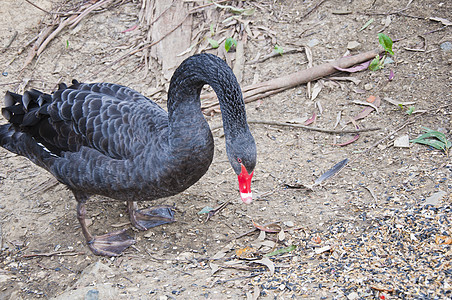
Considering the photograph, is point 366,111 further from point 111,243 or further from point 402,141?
point 111,243

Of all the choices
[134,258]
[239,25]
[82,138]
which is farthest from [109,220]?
[239,25]

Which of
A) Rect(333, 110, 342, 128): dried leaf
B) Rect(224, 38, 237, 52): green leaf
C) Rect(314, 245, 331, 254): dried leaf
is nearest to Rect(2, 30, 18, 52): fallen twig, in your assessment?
Rect(224, 38, 237, 52): green leaf

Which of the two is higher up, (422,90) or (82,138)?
(82,138)

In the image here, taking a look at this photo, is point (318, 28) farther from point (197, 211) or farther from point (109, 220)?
point (109, 220)

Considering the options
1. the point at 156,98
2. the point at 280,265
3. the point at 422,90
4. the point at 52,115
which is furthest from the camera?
the point at 156,98

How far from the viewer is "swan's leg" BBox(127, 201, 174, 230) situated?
4871mm

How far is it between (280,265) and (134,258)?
4.75ft

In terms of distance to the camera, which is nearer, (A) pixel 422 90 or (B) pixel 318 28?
(A) pixel 422 90

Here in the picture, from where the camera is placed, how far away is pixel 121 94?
4695mm

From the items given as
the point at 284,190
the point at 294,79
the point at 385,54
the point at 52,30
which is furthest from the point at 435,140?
the point at 52,30

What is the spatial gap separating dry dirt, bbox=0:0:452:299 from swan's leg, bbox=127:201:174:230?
0.29 feet

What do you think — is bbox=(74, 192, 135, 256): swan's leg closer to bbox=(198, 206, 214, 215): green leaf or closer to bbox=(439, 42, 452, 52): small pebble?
bbox=(198, 206, 214, 215): green leaf

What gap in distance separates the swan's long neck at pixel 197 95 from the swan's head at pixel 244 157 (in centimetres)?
7

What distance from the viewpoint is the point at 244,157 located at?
3709mm
